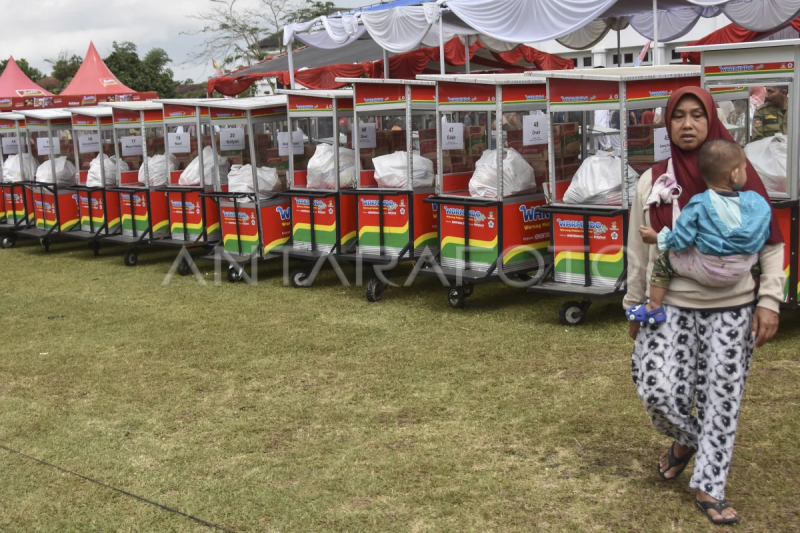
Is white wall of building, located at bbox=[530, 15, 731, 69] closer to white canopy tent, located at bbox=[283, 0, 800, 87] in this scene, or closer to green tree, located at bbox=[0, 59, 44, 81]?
white canopy tent, located at bbox=[283, 0, 800, 87]

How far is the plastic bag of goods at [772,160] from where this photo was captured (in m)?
6.54

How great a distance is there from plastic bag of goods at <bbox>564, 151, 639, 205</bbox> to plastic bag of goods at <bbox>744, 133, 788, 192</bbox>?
3.36 ft

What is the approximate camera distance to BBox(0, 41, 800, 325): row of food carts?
7172mm

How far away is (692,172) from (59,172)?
37.9 ft

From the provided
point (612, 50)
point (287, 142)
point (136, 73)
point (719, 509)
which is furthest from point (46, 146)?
point (136, 73)

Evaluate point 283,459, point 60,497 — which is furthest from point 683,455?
point 60,497

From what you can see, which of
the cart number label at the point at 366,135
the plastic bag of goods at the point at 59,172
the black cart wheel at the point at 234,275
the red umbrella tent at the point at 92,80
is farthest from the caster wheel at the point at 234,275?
the red umbrella tent at the point at 92,80

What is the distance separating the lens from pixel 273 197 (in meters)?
10.2

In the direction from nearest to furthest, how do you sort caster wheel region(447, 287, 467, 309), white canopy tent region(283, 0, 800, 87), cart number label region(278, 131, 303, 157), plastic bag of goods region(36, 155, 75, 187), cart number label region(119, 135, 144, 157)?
caster wheel region(447, 287, 467, 309)
white canopy tent region(283, 0, 800, 87)
cart number label region(278, 131, 303, 157)
cart number label region(119, 135, 144, 157)
plastic bag of goods region(36, 155, 75, 187)

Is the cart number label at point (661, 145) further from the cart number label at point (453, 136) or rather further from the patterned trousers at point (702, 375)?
the patterned trousers at point (702, 375)

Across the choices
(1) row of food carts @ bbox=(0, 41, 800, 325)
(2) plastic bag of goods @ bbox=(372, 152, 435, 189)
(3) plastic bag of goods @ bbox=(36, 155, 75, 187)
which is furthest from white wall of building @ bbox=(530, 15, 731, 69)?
(2) plastic bag of goods @ bbox=(372, 152, 435, 189)

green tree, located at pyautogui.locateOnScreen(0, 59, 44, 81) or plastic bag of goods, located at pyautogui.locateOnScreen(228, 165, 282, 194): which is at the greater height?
green tree, located at pyautogui.locateOnScreen(0, 59, 44, 81)

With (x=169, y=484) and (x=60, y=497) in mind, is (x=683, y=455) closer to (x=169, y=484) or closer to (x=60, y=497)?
Answer: (x=169, y=484)

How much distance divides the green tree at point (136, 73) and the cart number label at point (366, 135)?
3268 centimetres
